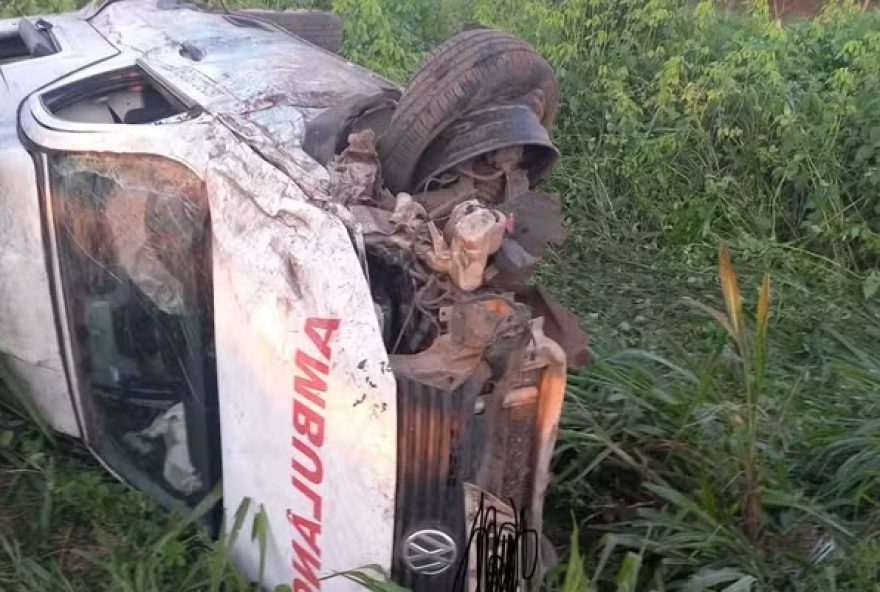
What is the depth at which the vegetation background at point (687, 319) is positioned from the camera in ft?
9.11

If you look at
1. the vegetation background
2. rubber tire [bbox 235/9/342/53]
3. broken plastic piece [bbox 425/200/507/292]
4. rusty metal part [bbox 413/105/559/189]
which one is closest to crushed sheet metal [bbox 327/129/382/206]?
rusty metal part [bbox 413/105/559/189]

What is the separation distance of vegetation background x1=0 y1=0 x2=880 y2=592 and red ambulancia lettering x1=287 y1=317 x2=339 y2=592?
24cm

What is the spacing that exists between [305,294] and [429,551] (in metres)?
0.61

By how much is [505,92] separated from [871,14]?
16.1 feet

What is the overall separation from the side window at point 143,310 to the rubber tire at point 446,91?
1.64 ft

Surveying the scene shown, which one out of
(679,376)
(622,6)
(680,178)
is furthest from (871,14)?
(679,376)

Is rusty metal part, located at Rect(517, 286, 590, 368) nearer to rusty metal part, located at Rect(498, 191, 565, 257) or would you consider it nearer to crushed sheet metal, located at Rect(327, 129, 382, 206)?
rusty metal part, located at Rect(498, 191, 565, 257)

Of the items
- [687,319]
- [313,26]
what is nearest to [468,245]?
[687,319]

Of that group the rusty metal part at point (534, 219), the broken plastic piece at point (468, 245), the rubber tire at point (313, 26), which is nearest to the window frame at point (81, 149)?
the broken plastic piece at point (468, 245)

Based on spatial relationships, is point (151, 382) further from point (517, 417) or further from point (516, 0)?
point (516, 0)

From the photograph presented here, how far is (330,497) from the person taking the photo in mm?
2363

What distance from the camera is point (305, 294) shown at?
2334 mm

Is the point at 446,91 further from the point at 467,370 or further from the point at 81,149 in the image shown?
the point at 81,149

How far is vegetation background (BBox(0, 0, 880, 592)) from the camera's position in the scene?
109 inches
